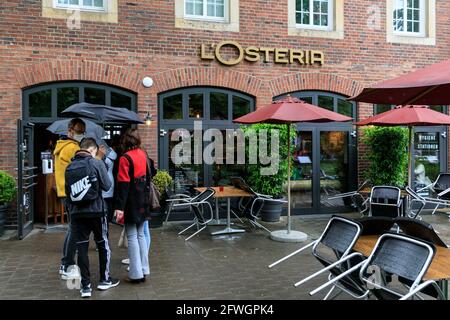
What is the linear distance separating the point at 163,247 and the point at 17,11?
5043mm

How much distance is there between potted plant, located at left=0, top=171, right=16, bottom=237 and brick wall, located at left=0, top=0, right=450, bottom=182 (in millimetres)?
565

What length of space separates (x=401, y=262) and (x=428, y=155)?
821cm

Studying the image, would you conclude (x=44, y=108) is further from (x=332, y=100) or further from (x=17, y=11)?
(x=332, y=100)

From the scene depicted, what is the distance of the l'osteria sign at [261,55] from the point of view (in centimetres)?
876

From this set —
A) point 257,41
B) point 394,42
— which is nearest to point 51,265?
point 257,41

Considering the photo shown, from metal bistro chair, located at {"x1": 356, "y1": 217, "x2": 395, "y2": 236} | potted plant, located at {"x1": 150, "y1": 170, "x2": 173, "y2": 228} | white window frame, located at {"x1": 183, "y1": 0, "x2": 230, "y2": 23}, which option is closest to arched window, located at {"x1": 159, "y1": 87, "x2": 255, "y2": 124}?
potted plant, located at {"x1": 150, "y1": 170, "x2": 173, "y2": 228}

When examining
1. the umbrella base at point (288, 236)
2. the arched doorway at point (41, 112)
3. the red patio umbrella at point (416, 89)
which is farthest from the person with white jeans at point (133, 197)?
the arched doorway at point (41, 112)

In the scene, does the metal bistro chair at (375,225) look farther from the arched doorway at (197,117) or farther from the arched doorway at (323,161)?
the arched doorway at (323,161)

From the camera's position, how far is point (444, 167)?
1045 cm

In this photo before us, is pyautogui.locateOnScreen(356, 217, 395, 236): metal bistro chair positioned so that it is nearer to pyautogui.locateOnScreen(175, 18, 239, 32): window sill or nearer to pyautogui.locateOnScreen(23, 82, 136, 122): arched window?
pyautogui.locateOnScreen(23, 82, 136, 122): arched window

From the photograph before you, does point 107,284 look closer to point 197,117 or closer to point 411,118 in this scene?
point 197,117

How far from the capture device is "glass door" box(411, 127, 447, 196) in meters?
10.3

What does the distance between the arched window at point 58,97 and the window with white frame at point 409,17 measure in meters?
6.79

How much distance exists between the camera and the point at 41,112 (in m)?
7.96
